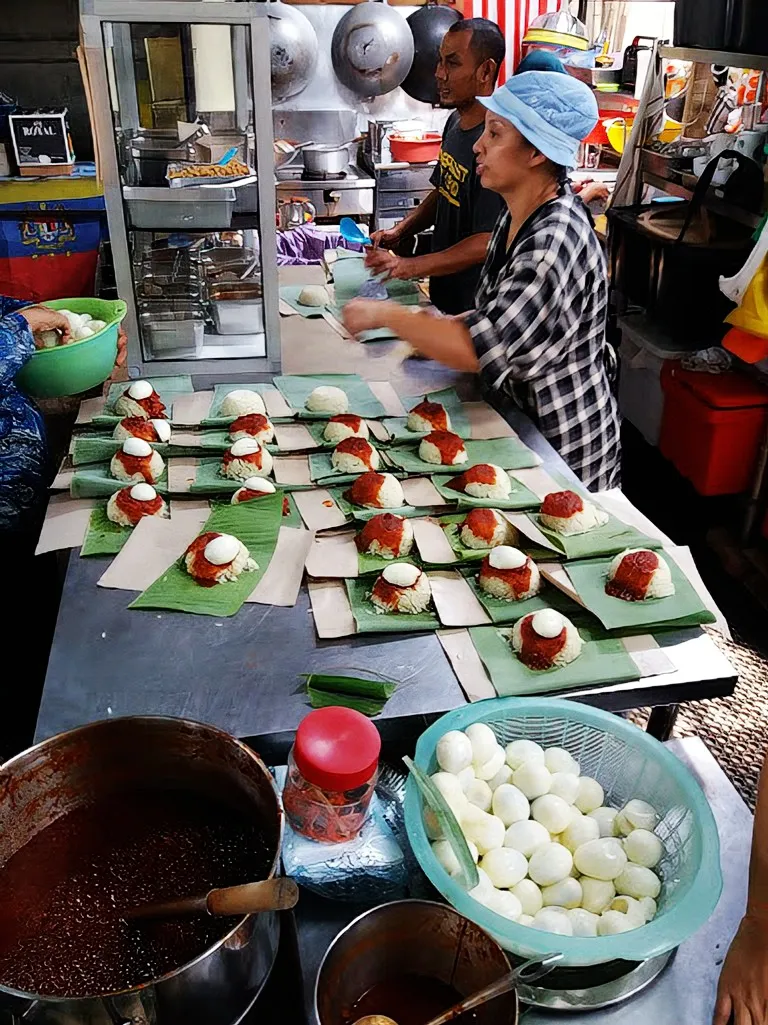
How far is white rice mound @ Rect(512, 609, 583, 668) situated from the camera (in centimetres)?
153

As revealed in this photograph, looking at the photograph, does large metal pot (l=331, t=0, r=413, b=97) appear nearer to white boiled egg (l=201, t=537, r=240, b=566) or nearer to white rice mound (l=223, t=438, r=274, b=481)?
white rice mound (l=223, t=438, r=274, b=481)

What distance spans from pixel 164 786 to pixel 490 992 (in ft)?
1.63

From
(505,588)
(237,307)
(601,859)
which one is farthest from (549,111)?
(601,859)

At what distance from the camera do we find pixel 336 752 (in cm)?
112

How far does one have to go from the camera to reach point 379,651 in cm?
158

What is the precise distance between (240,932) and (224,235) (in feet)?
8.35

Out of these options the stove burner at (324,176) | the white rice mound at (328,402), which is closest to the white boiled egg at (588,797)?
the white rice mound at (328,402)

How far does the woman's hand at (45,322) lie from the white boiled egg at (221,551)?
101 cm

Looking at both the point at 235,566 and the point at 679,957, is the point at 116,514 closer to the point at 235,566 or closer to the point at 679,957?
the point at 235,566

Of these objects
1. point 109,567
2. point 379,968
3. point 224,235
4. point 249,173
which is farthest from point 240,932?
point 224,235

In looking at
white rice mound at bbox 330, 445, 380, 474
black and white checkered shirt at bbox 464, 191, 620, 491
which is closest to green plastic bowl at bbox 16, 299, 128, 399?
white rice mound at bbox 330, 445, 380, 474

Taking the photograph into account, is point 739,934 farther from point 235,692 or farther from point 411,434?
point 411,434

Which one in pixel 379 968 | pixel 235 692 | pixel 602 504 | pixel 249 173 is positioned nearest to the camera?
pixel 379 968

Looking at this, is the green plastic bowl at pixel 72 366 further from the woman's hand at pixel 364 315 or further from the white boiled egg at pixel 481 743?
the white boiled egg at pixel 481 743
